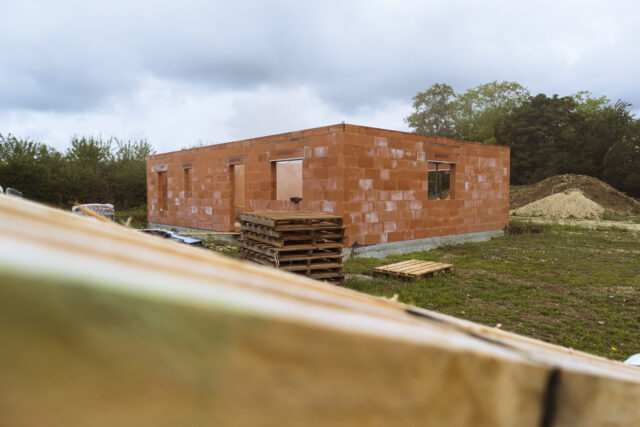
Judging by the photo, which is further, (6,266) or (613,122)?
(613,122)

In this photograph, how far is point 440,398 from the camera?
45 cm

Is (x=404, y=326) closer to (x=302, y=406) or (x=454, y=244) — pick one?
(x=302, y=406)

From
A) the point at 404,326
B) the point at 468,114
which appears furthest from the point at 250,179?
the point at 468,114

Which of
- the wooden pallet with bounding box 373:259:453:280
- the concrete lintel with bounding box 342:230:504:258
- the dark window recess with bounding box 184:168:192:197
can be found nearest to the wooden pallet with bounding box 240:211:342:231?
the wooden pallet with bounding box 373:259:453:280

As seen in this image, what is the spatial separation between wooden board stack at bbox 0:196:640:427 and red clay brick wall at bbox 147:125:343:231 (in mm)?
11026

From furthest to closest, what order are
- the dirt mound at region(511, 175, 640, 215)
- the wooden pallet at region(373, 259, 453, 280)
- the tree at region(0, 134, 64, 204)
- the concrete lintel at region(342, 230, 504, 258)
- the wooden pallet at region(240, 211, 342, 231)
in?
1. the dirt mound at region(511, 175, 640, 215)
2. the tree at region(0, 134, 64, 204)
3. the concrete lintel at region(342, 230, 504, 258)
4. the wooden pallet at region(373, 259, 453, 280)
5. the wooden pallet at region(240, 211, 342, 231)

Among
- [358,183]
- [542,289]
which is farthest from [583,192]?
[542,289]

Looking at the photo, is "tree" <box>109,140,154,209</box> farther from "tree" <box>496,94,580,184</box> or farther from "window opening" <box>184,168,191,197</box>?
"tree" <box>496,94,580,184</box>

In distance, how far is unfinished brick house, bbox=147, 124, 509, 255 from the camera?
11.8 metres

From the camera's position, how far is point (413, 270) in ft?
31.0

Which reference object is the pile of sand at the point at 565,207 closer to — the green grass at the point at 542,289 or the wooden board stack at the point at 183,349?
the green grass at the point at 542,289

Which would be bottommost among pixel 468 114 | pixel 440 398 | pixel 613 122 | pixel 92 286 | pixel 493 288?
pixel 493 288

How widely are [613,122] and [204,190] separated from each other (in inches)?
1442

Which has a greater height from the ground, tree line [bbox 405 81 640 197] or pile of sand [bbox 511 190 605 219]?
tree line [bbox 405 81 640 197]
